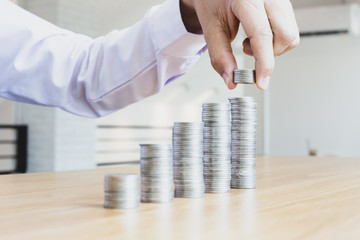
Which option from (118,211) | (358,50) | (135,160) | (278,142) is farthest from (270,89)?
(118,211)

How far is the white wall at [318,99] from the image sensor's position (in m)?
9.98

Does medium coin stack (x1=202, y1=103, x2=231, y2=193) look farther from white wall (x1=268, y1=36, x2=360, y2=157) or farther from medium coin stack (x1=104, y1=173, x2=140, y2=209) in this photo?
white wall (x1=268, y1=36, x2=360, y2=157)

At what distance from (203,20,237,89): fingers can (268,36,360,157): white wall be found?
9.36 meters

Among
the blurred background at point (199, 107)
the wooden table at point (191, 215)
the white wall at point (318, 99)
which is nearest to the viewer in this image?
the wooden table at point (191, 215)

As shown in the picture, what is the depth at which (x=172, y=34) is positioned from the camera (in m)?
1.26

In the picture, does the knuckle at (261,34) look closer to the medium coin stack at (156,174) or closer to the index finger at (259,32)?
the index finger at (259,32)

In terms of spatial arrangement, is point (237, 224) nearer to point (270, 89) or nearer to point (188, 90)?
point (188, 90)

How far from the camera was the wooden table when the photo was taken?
0.59 meters

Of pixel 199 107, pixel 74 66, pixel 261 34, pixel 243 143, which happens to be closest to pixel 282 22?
pixel 261 34

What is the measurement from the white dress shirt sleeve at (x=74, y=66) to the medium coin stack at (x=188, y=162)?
0.54 m

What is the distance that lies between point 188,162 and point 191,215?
0.20 metres

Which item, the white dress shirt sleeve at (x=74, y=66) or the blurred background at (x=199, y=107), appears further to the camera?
the blurred background at (x=199, y=107)

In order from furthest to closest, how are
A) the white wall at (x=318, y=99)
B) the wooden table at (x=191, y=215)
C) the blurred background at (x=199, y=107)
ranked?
the white wall at (x=318, y=99) < the blurred background at (x=199, y=107) < the wooden table at (x=191, y=215)

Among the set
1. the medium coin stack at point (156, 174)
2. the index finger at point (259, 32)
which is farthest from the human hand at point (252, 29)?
the medium coin stack at point (156, 174)
